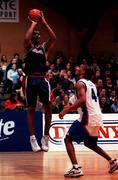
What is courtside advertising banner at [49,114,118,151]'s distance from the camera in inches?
543

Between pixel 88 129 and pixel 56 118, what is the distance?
4.12 metres

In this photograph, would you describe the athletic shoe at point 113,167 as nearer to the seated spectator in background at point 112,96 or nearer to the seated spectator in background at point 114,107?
the seated spectator in background at point 114,107

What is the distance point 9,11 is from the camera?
22141mm

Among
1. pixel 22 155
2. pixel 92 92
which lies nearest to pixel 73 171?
pixel 92 92

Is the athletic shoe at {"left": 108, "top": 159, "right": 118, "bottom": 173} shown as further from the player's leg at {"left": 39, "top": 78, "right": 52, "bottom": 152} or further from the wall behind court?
the wall behind court

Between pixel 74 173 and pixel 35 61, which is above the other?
pixel 35 61

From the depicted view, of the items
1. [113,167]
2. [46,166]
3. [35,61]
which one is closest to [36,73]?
[35,61]

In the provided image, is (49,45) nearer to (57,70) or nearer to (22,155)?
(22,155)

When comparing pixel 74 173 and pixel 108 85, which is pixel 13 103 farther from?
pixel 74 173

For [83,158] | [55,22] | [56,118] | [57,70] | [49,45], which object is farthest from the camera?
[55,22]

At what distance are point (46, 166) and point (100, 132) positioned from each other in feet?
11.1

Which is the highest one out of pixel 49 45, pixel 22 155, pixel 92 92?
pixel 49 45

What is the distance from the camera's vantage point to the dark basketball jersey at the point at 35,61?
33.1ft

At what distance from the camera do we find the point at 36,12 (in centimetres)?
984
